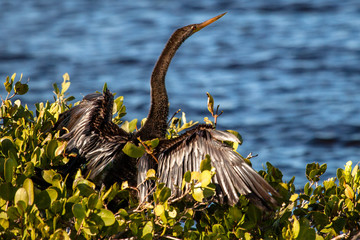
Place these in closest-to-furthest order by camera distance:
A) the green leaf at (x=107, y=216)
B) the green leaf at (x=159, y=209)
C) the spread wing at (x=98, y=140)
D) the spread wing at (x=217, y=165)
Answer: the green leaf at (x=107, y=216)
the green leaf at (x=159, y=209)
the spread wing at (x=217, y=165)
the spread wing at (x=98, y=140)

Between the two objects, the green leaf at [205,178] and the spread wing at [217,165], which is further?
the spread wing at [217,165]

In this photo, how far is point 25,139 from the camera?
371 cm

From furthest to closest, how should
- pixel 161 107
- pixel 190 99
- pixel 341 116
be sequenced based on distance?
1. pixel 190 99
2. pixel 341 116
3. pixel 161 107

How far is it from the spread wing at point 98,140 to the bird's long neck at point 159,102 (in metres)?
0.17

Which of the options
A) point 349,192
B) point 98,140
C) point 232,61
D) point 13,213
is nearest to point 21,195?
point 13,213

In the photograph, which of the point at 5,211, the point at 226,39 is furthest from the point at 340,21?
the point at 5,211

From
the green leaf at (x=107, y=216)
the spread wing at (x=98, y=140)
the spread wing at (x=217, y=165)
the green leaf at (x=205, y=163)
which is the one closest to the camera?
the green leaf at (x=107, y=216)

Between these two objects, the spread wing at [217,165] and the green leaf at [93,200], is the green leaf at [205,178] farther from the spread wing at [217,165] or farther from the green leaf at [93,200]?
the green leaf at [93,200]

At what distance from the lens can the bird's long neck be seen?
441cm

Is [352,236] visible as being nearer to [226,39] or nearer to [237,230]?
[237,230]

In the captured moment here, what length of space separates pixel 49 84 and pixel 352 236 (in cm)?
829

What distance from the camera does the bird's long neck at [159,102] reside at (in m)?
4.41

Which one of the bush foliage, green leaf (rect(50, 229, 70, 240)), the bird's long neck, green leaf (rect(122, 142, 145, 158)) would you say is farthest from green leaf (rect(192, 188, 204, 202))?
the bird's long neck

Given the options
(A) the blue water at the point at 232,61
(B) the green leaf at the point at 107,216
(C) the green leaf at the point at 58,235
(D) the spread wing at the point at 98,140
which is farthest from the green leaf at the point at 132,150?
(A) the blue water at the point at 232,61
